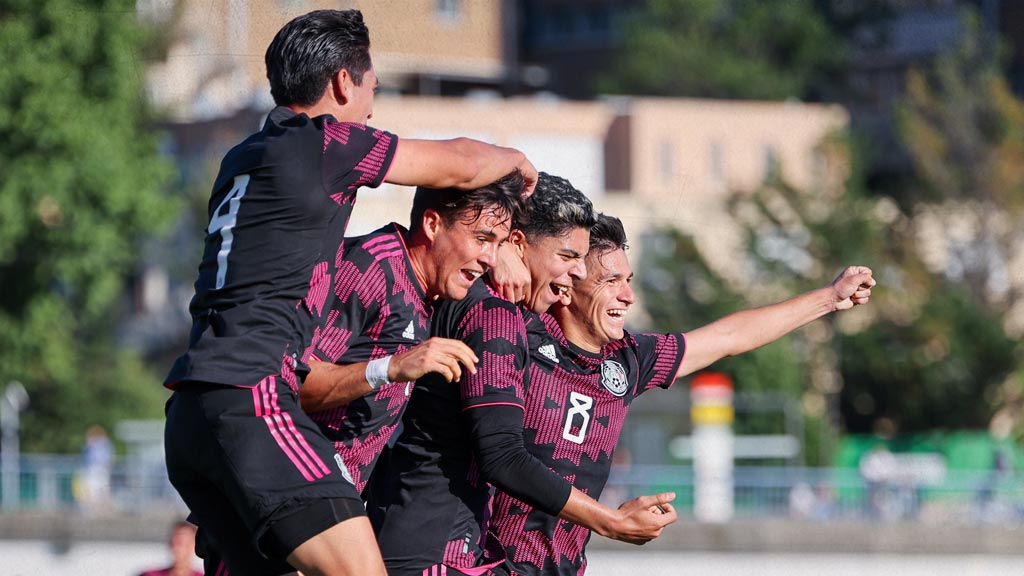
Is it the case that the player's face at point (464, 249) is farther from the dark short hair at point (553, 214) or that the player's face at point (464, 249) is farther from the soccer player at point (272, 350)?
the dark short hair at point (553, 214)

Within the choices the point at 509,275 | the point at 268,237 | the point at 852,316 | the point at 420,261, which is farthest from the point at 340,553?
the point at 852,316

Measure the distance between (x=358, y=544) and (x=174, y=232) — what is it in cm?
4027

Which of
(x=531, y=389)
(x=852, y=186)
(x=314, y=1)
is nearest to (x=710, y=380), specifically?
(x=852, y=186)

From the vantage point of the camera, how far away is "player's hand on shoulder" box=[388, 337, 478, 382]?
4.45 metres

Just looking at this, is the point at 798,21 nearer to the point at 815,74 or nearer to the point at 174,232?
the point at 815,74

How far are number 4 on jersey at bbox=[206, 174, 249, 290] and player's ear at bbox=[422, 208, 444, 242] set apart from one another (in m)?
0.74

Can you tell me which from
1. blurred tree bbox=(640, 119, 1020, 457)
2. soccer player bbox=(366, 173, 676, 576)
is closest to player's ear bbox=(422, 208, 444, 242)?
soccer player bbox=(366, 173, 676, 576)

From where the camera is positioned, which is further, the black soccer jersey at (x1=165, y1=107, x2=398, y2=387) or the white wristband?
the white wristband

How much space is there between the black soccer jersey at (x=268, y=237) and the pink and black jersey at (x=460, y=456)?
0.65 m

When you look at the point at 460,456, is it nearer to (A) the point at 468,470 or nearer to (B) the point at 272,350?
(A) the point at 468,470

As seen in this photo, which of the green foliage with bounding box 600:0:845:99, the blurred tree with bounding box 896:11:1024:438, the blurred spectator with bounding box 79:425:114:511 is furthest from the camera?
the green foliage with bounding box 600:0:845:99

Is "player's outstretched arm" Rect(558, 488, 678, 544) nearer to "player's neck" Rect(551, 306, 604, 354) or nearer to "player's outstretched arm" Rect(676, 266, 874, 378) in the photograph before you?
"player's neck" Rect(551, 306, 604, 354)

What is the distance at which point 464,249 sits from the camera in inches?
198

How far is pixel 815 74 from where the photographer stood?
5309 cm
